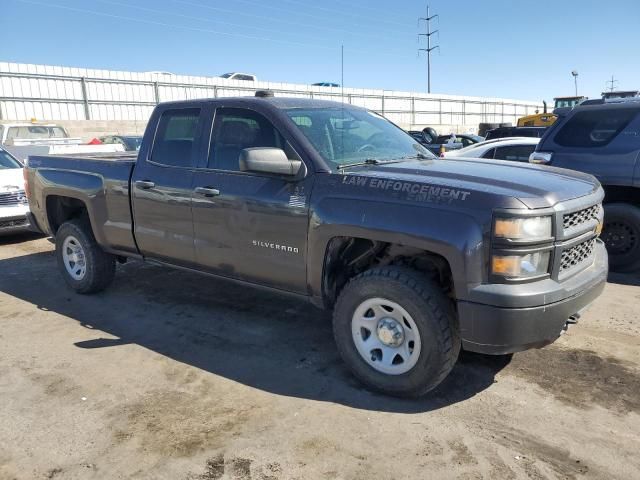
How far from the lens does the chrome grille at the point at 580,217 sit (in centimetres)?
322

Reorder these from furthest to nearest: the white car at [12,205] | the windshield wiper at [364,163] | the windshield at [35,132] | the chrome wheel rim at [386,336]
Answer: the windshield at [35,132] < the white car at [12,205] < the windshield wiper at [364,163] < the chrome wheel rim at [386,336]

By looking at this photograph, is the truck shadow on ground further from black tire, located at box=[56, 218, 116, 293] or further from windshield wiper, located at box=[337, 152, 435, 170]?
windshield wiper, located at box=[337, 152, 435, 170]

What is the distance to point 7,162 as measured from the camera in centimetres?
910

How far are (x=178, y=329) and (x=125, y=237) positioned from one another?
1055 millimetres

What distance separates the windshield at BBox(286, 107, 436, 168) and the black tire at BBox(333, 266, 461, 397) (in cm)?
91

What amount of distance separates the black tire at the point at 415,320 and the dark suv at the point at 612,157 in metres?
3.72

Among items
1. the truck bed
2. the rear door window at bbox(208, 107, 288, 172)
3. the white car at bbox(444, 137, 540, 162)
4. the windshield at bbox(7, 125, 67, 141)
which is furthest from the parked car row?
the windshield at bbox(7, 125, 67, 141)

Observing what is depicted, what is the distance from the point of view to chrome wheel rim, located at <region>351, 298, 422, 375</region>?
11.0 ft

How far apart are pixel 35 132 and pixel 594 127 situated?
13.2 m

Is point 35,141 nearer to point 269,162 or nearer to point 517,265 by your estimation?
point 269,162

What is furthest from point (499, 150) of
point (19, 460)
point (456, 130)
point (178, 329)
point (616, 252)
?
point (456, 130)

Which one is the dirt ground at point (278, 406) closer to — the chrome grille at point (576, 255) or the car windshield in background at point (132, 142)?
the chrome grille at point (576, 255)

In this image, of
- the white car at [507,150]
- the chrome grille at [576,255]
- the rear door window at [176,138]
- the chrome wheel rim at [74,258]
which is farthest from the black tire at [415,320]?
the white car at [507,150]

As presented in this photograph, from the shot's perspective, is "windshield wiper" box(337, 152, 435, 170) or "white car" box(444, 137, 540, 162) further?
"white car" box(444, 137, 540, 162)
